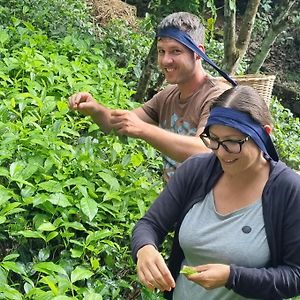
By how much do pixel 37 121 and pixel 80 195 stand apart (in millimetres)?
791

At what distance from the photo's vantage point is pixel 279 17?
21.1 feet

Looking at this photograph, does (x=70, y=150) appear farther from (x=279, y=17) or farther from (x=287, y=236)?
(x=279, y=17)

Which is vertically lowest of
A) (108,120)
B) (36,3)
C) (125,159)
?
(36,3)

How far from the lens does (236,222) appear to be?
6.40 feet

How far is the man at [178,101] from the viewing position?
2.41 m

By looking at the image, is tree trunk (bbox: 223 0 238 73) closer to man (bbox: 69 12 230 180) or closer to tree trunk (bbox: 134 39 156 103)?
tree trunk (bbox: 134 39 156 103)

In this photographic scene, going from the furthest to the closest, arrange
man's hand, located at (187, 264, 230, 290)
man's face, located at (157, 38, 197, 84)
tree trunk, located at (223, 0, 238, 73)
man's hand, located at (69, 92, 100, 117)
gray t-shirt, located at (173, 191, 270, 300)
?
tree trunk, located at (223, 0, 238, 73) → man's hand, located at (69, 92, 100, 117) → man's face, located at (157, 38, 197, 84) → gray t-shirt, located at (173, 191, 270, 300) → man's hand, located at (187, 264, 230, 290)

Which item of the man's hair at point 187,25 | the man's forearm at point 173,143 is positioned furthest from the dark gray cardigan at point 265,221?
the man's hair at point 187,25

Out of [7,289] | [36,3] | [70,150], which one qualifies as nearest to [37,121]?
[70,150]

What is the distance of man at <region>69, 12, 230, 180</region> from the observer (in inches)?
95.0

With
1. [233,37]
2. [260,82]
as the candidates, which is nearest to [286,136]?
[260,82]

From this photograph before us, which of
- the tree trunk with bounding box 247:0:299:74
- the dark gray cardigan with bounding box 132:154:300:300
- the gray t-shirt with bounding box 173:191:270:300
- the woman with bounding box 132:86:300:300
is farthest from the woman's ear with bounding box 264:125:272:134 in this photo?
the tree trunk with bounding box 247:0:299:74

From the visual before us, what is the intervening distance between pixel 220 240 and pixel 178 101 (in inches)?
35.9

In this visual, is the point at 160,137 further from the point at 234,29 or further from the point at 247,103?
the point at 234,29
